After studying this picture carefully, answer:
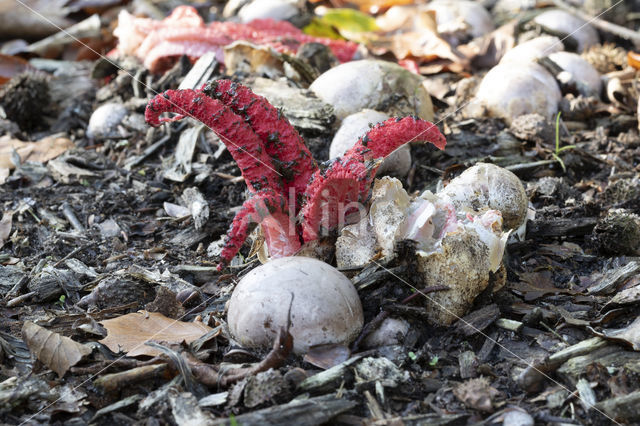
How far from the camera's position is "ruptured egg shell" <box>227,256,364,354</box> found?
2.24 m

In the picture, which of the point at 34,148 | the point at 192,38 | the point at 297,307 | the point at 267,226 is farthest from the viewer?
the point at 192,38

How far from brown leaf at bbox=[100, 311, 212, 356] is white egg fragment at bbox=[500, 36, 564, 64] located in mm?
3643

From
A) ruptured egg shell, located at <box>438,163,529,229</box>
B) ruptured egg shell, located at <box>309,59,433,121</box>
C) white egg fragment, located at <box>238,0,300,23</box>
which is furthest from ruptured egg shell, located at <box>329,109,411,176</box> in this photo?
white egg fragment, located at <box>238,0,300,23</box>

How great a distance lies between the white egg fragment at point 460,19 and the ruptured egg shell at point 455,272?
156 inches

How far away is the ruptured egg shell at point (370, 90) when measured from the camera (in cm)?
407

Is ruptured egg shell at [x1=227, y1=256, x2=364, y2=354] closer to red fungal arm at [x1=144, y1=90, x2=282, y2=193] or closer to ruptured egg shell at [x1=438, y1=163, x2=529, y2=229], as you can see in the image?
red fungal arm at [x1=144, y1=90, x2=282, y2=193]

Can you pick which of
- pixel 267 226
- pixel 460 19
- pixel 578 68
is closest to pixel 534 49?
pixel 578 68

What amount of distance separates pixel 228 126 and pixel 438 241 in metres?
1.01

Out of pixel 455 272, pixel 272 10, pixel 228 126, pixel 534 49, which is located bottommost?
pixel 534 49

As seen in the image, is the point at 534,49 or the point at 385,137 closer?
the point at 385,137

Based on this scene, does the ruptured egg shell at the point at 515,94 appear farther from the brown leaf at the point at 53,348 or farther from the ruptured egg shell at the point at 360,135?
the brown leaf at the point at 53,348

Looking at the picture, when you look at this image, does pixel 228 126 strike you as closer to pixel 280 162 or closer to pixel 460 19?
pixel 280 162

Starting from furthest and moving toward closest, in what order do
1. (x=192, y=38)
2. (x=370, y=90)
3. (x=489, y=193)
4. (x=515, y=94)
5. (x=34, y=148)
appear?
(x=192, y=38), (x=34, y=148), (x=515, y=94), (x=370, y=90), (x=489, y=193)

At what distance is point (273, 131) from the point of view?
268 centimetres
